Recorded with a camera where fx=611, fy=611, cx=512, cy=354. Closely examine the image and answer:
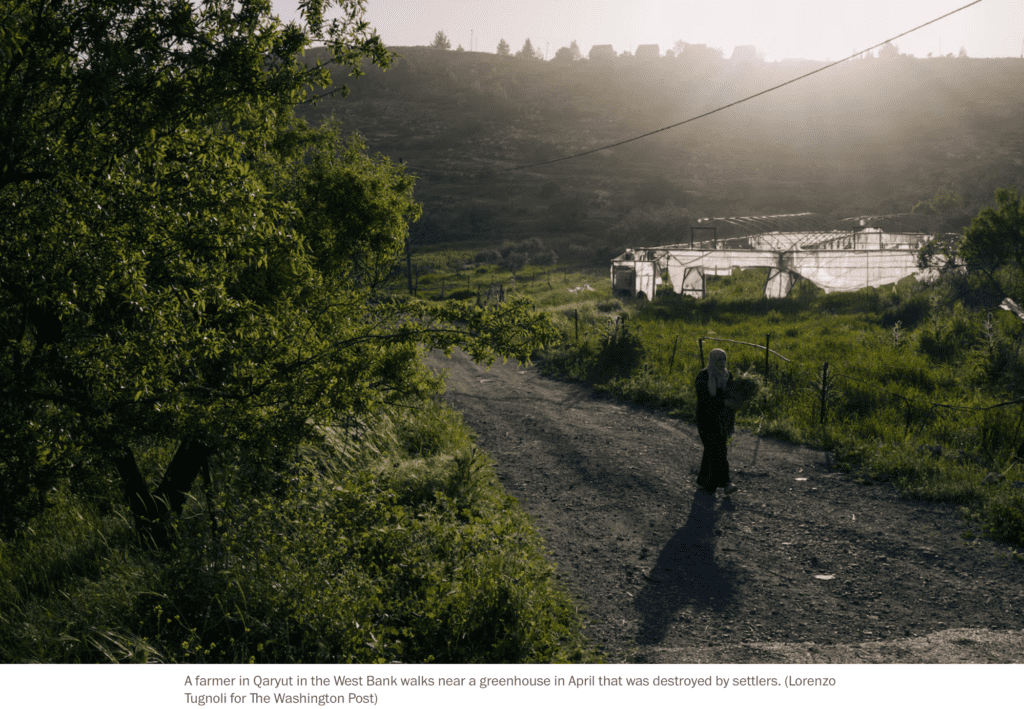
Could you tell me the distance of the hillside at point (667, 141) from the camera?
81312mm

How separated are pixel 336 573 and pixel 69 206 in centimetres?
350

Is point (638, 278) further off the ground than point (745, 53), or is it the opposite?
point (745, 53)

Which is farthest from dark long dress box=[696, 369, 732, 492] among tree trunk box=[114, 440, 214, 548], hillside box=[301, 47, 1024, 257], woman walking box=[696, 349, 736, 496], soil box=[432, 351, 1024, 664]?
hillside box=[301, 47, 1024, 257]

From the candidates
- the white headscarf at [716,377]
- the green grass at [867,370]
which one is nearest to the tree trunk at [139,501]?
the green grass at [867,370]

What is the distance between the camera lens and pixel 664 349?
16953 millimetres

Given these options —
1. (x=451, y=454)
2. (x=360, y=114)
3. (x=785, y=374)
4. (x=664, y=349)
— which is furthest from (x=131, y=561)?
(x=360, y=114)

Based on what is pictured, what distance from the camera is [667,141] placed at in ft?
356

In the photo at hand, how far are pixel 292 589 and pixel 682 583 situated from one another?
12.1 ft

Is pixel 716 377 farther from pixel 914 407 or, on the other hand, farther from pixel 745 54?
pixel 745 54

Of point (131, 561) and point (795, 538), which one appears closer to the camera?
point (131, 561)

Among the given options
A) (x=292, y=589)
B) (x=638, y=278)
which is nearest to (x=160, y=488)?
(x=292, y=589)

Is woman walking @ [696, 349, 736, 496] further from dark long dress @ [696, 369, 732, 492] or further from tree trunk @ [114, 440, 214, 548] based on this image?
tree trunk @ [114, 440, 214, 548]

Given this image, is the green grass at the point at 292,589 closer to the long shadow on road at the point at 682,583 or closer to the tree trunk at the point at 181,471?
the tree trunk at the point at 181,471

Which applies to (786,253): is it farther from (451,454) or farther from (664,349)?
(451,454)
